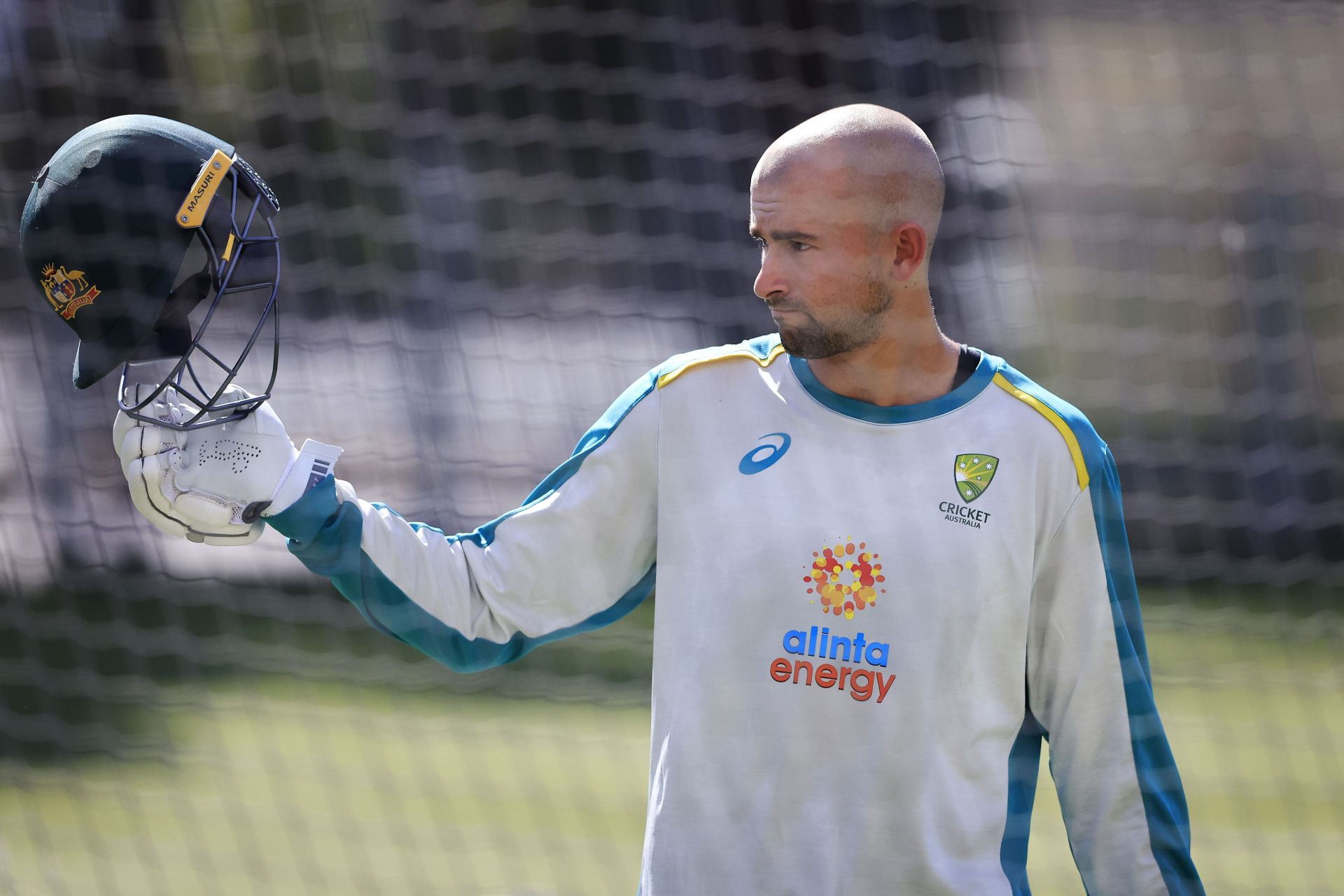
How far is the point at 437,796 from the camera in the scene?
4023 millimetres

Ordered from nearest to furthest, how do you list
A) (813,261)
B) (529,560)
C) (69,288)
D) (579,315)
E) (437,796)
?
(69,288)
(813,261)
(529,560)
(437,796)
(579,315)

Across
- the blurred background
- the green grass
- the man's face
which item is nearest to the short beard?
the man's face

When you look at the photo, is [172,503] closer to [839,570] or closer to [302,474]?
[302,474]

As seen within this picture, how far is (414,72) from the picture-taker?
7.21m

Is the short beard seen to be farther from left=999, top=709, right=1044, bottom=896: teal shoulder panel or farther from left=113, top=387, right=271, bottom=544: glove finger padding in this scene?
left=113, top=387, right=271, bottom=544: glove finger padding

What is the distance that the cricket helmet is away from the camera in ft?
5.43

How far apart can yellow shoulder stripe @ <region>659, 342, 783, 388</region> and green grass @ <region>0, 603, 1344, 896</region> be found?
2041 mm

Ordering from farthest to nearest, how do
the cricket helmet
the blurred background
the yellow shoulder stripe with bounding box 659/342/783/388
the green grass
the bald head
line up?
the blurred background
the green grass
the yellow shoulder stripe with bounding box 659/342/783/388
the bald head
the cricket helmet

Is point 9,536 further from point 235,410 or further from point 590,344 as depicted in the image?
point 235,410

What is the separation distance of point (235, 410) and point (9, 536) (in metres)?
4.51

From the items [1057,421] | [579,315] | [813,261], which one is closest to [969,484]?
[1057,421]

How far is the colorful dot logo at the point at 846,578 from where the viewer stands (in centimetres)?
174

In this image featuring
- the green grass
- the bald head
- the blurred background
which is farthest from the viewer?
the blurred background

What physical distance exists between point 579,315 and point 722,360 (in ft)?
16.9
